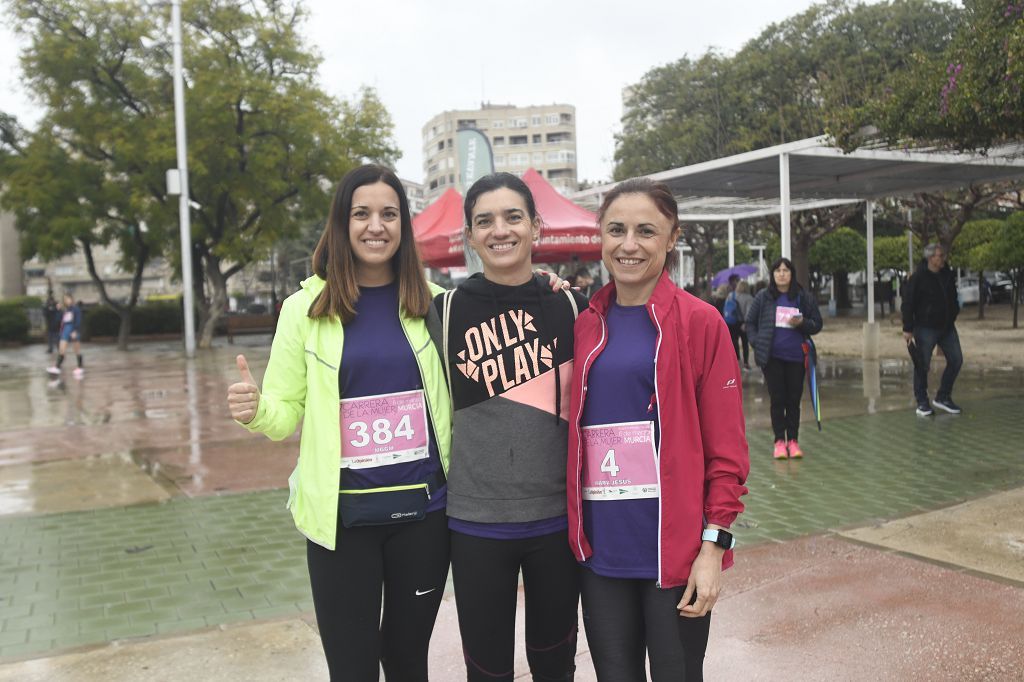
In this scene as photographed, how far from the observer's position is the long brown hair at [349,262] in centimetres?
259

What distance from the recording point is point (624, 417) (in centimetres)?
235

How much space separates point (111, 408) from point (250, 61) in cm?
1722

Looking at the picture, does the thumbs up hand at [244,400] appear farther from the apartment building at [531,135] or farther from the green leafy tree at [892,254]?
the apartment building at [531,135]

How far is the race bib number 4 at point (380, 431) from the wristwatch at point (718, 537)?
819 millimetres

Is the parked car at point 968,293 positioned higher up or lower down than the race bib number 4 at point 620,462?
lower down

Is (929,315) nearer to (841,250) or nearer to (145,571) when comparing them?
(145,571)

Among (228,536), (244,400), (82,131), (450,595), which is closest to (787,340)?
(450,595)

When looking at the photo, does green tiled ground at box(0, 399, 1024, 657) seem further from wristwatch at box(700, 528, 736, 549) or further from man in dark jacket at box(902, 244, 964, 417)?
wristwatch at box(700, 528, 736, 549)

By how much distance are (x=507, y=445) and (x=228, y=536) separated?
400 centimetres

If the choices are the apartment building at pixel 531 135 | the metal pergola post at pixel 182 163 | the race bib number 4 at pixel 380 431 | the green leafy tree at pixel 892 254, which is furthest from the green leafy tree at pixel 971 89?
the apartment building at pixel 531 135

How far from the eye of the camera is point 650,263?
7.88 feet

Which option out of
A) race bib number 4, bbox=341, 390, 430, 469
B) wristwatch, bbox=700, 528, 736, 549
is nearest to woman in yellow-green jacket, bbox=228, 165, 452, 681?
race bib number 4, bbox=341, 390, 430, 469

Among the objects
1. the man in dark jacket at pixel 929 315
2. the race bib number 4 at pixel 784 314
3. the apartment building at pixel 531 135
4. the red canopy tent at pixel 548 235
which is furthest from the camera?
the apartment building at pixel 531 135

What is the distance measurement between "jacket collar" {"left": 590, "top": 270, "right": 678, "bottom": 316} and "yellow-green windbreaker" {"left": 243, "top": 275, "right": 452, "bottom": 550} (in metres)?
0.50
